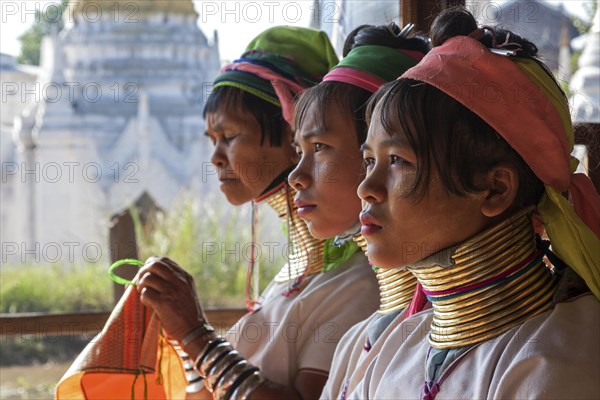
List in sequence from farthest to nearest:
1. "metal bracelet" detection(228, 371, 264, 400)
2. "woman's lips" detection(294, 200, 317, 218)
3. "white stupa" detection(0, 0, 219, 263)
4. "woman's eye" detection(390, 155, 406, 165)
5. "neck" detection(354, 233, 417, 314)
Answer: "white stupa" detection(0, 0, 219, 263) < "metal bracelet" detection(228, 371, 264, 400) < "woman's lips" detection(294, 200, 317, 218) < "neck" detection(354, 233, 417, 314) < "woman's eye" detection(390, 155, 406, 165)

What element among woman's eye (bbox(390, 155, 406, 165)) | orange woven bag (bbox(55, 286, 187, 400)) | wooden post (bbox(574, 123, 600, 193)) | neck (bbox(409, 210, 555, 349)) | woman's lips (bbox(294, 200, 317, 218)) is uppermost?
wooden post (bbox(574, 123, 600, 193))

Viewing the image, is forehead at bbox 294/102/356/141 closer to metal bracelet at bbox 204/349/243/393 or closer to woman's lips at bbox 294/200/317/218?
woman's lips at bbox 294/200/317/218

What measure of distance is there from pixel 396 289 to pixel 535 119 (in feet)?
2.06

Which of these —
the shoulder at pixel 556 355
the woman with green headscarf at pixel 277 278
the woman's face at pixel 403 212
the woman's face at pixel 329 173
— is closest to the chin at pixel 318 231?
the woman's face at pixel 329 173

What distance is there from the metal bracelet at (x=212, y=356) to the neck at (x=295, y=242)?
317 mm

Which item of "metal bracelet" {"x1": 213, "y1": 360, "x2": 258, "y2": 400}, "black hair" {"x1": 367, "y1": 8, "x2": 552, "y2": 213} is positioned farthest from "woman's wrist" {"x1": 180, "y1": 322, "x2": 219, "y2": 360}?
"black hair" {"x1": 367, "y1": 8, "x2": 552, "y2": 213}

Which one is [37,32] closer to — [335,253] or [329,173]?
[335,253]

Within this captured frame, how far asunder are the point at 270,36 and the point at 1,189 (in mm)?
9255

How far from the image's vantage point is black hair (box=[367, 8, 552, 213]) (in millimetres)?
1769

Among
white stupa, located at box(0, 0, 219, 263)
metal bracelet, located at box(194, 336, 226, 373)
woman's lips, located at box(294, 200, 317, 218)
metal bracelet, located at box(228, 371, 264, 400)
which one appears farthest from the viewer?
white stupa, located at box(0, 0, 219, 263)

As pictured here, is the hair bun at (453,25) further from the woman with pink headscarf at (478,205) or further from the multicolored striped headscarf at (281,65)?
the multicolored striped headscarf at (281,65)

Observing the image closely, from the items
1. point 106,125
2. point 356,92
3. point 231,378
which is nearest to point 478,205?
point 356,92

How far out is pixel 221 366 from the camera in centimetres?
252

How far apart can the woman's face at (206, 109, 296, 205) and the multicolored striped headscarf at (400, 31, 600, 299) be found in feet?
3.44
